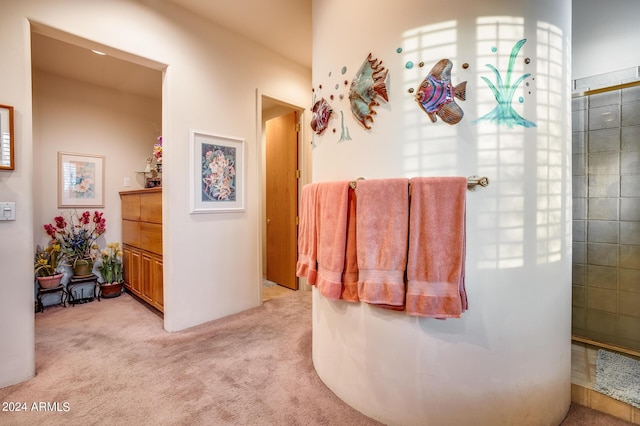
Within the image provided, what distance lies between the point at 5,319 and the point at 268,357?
1586 millimetres

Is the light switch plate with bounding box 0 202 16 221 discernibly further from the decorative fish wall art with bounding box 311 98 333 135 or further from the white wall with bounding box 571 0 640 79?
the white wall with bounding box 571 0 640 79

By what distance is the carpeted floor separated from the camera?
147cm

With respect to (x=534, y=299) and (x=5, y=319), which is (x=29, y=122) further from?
(x=534, y=299)

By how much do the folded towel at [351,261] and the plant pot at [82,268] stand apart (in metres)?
3.28

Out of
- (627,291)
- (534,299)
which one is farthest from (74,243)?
(627,291)

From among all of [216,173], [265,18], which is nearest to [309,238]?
[216,173]

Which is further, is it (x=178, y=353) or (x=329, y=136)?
(x=178, y=353)

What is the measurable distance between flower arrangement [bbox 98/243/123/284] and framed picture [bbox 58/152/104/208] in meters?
0.56

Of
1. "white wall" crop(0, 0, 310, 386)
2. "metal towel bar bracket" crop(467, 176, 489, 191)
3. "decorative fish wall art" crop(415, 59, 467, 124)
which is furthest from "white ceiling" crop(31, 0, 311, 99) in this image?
"metal towel bar bracket" crop(467, 176, 489, 191)

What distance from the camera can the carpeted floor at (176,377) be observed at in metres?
1.47

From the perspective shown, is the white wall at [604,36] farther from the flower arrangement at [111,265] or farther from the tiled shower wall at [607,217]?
the flower arrangement at [111,265]

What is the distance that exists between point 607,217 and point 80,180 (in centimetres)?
502

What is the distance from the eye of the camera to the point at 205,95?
104 inches

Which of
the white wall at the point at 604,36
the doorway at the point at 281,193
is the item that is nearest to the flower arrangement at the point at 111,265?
the doorway at the point at 281,193
